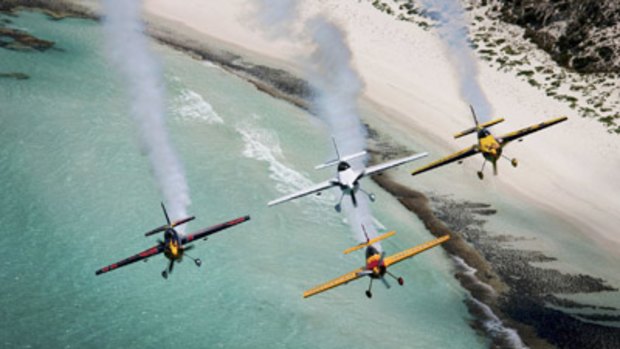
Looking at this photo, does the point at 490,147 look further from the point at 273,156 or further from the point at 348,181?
the point at 273,156

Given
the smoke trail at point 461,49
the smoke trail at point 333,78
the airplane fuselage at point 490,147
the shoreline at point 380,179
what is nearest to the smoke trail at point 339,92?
the smoke trail at point 333,78

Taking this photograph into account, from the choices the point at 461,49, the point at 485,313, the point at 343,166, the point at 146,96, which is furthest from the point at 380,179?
the point at 461,49

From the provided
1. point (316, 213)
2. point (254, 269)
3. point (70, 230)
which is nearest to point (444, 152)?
point (316, 213)

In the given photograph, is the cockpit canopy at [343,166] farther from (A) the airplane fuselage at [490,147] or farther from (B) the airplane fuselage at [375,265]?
(A) the airplane fuselage at [490,147]

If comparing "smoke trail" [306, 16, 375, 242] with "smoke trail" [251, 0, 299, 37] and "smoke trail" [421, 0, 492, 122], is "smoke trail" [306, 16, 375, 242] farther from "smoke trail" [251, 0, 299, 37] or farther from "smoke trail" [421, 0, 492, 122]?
"smoke trail" [421, 0, 492, 122]

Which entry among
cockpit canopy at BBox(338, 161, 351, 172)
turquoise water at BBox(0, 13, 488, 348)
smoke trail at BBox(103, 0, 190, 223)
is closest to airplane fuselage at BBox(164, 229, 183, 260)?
turquoise water at BBox(0, 13, 488, 348)

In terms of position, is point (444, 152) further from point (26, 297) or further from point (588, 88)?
point (26, 297)
